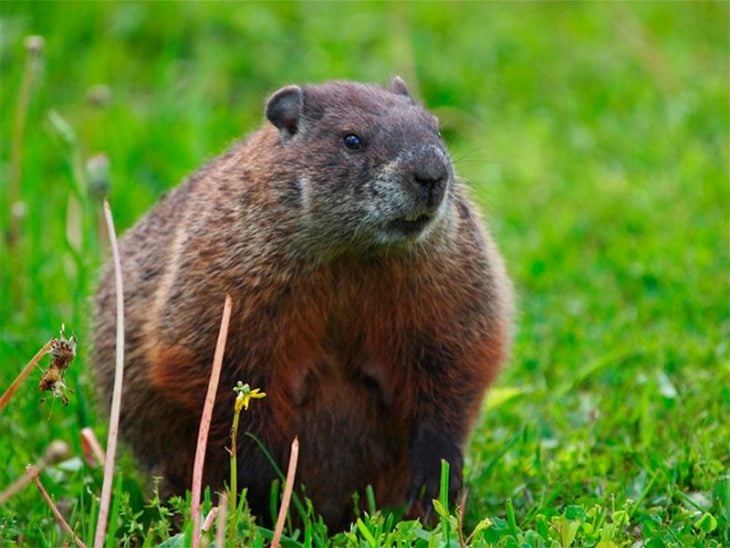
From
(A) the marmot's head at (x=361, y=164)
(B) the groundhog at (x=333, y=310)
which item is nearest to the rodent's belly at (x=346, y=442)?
(B) the groundhog at (x=333, y=310)

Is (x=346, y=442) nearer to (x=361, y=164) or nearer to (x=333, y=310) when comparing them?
(x=333, y=310)

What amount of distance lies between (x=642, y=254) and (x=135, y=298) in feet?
10.1

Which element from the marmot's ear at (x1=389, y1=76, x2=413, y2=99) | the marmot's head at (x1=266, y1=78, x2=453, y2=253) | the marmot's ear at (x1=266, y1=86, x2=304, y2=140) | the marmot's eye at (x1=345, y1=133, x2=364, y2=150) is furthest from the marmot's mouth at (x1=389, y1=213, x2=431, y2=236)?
the marmot's ear at (x1=389, y1=76, x2=413, y2=99)

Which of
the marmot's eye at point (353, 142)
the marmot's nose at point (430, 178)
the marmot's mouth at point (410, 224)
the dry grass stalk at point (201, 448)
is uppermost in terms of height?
the marmot's eye at point (353, 142)

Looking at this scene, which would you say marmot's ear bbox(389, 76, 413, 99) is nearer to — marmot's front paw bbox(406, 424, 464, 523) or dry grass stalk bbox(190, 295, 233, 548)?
marmot's front paw bbox(406, 424, 464, 523)

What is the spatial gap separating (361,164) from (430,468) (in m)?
1.07

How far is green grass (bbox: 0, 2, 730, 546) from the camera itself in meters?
4.75

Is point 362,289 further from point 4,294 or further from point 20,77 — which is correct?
point 20,77

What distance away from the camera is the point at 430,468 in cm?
471

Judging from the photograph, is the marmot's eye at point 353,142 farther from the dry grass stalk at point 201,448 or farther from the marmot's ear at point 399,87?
the dry grass stalk at point 201,448

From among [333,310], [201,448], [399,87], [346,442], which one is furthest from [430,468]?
[399,87]

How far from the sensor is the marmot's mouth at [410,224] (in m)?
4.27

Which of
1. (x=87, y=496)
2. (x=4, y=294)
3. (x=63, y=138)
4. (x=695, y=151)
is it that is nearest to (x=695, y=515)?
(x=87, y=496)

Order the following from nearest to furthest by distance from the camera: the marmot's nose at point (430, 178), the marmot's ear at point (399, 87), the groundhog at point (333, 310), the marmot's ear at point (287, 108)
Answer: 1. the marmot's nose at point (430, 178)
2. the groundhog at point (333, 310)
3. the marmot's ear at point (287, 108)
4. the marmot's ear at point (399, 87)
